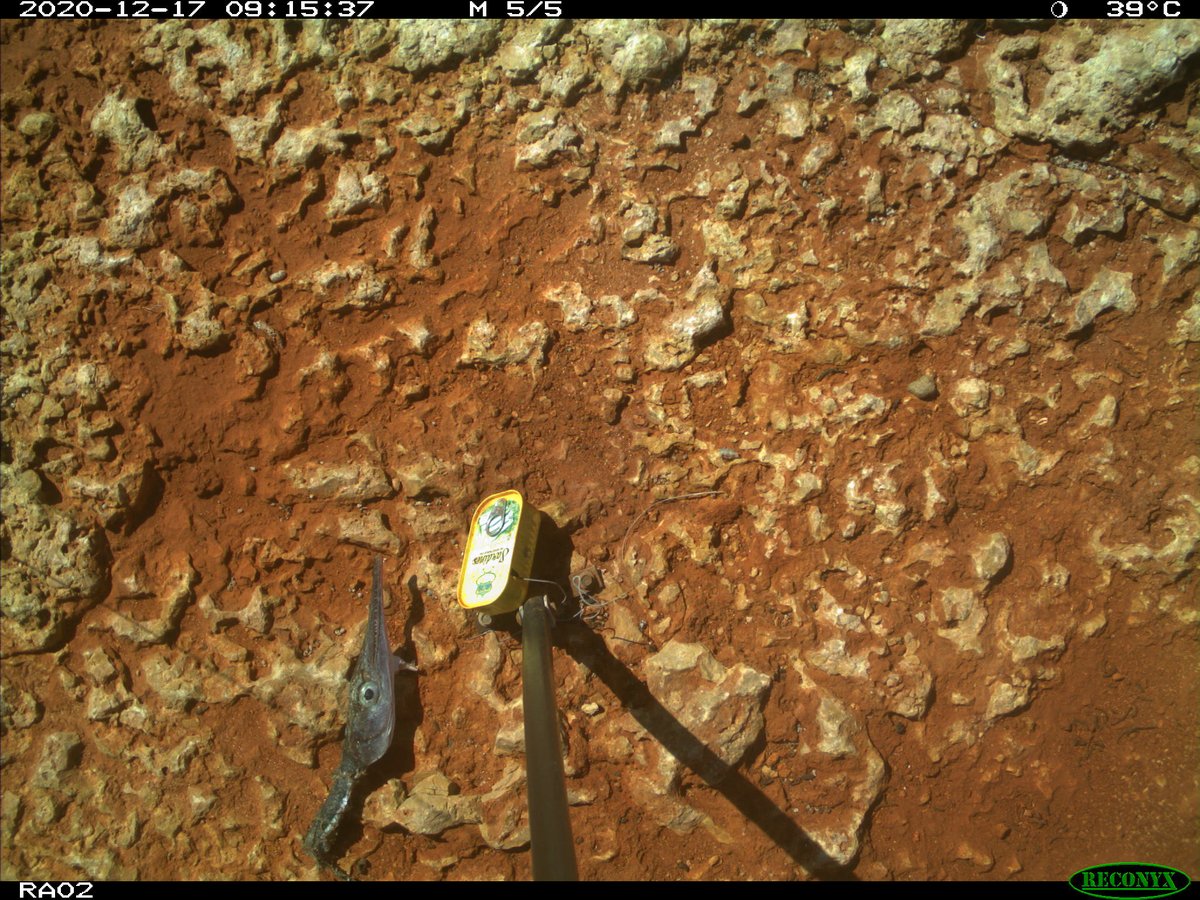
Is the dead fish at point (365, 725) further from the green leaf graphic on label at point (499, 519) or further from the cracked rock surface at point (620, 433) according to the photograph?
the green leaf graphic on label at point (499, 519)

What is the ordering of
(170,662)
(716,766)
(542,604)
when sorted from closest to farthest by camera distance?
(542,604)
(716,766)
(170,662)

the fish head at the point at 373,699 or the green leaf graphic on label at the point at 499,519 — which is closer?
the green leaf graphic on label at the point at 499,519

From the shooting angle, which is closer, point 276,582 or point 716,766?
point 716,766

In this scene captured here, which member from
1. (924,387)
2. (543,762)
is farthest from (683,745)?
(924,387)

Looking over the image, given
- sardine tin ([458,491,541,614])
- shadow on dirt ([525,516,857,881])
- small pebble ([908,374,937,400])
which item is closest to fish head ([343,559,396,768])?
sardine tin ([458,491,541,614])

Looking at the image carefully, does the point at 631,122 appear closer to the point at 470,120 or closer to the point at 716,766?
the point at 470,120

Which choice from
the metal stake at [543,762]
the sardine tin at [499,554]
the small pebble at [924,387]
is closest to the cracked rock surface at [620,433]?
the small pebble at [924,387]
